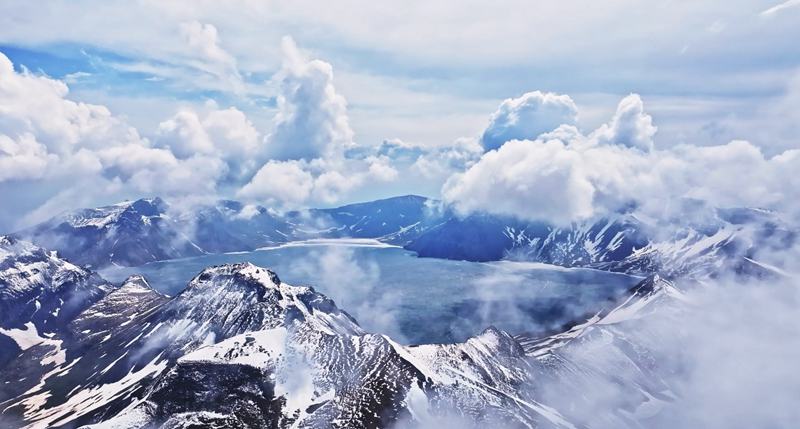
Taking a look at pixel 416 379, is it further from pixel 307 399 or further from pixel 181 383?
pixel 181 383

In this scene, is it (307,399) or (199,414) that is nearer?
(199,414)

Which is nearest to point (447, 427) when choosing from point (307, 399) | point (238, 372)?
point (307, 399)

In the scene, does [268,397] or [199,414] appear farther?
[268,397]

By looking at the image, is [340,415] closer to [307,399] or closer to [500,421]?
[307,399]

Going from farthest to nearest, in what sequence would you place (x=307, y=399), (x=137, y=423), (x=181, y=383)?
(x=307, y=399)
(x=181, y=383)
(x=137, y=423)

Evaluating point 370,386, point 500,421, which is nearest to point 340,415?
point 370,386

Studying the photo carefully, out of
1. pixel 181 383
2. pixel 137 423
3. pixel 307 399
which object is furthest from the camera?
pixel 307 399

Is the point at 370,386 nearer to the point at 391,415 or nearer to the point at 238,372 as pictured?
the point at 391,415
